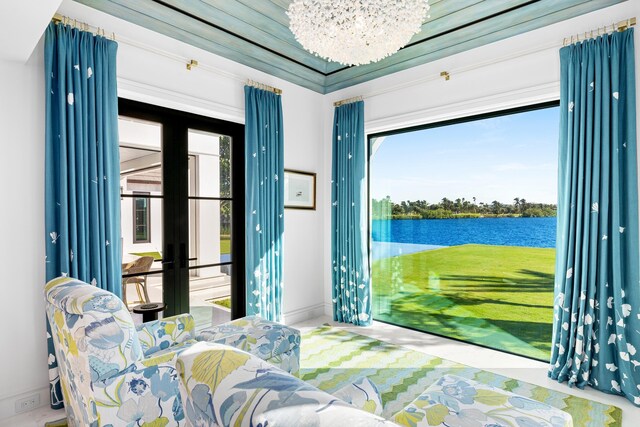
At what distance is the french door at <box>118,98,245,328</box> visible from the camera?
2900 mm

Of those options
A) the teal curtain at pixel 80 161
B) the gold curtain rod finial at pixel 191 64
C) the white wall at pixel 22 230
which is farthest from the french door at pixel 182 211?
the white wall at pixel 22 230

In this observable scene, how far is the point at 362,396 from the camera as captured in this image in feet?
4.30

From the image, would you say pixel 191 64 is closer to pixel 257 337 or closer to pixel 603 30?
pixel 257 337

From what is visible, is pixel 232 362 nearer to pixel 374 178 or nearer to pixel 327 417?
pixel 327 417

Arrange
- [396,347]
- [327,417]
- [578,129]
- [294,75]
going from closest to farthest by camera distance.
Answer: [327,417]
[578,129]
[396,347]
[294,75]

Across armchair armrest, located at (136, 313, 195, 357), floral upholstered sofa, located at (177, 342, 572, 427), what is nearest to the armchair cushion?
floral upholstered sofa, located at (177, 342, 572, 427)

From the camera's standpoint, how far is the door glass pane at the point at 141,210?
2850 millimetres

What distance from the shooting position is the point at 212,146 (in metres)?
3.44

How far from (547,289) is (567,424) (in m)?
1.88

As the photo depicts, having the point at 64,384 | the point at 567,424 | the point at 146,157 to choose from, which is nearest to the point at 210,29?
the point at 146,157

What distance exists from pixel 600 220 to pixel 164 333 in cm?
304

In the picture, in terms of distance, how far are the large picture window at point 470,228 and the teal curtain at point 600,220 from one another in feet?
1.16

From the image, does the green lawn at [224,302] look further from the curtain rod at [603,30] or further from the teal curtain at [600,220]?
the curtain rod at [603,30]

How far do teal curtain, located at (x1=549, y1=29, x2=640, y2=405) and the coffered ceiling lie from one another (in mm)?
456
